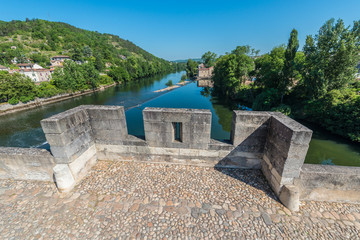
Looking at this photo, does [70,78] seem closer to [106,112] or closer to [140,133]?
[140,133]

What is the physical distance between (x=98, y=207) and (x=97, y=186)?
27.7 inches

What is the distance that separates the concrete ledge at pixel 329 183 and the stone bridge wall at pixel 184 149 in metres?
0.02

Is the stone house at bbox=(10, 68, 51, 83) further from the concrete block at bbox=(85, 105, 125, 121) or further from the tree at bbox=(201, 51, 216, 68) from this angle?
the tree at bbox=(201, 51, 216, 68)

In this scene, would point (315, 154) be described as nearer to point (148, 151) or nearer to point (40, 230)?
point (148, 151)

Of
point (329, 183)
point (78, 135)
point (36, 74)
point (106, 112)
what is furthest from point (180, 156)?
point (36, 74)

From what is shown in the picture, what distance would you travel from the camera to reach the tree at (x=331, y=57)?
37.8ft

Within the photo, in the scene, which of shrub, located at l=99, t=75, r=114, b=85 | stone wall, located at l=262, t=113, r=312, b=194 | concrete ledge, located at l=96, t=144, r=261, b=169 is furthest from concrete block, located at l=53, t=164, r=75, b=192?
shrub, located at l=99, t=75, r=114, b=85

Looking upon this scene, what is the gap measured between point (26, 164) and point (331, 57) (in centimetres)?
2080

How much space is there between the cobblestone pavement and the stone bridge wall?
0.32m

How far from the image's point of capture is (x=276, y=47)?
2464cm

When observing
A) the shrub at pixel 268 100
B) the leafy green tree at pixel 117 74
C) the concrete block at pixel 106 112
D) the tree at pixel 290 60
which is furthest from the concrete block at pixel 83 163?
the leafy green tree at pixel 117 74

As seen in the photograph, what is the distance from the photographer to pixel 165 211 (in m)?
3.18

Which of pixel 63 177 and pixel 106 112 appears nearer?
pixel 63 177

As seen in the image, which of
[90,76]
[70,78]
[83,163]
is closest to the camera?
[83,163]
